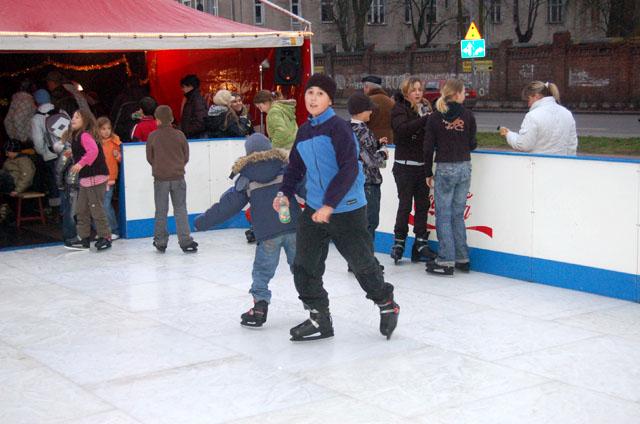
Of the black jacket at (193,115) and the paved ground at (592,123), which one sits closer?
the black jacket at (193,115)

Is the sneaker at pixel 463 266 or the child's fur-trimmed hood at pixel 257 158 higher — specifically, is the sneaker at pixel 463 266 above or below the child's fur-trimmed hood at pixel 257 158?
below

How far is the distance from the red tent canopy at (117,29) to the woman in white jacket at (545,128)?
4859mm

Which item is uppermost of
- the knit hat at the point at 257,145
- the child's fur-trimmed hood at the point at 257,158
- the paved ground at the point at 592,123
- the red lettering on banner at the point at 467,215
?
the knit hat at the point at 257,145

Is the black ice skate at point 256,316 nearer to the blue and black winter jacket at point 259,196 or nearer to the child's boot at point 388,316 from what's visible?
the blue and black winter jacket at point 259,196

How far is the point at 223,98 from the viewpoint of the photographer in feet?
41.7

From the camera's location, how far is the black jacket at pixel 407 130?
945cm

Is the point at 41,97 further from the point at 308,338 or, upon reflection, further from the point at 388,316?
the point at 388,316

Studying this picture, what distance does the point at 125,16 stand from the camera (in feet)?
42.2

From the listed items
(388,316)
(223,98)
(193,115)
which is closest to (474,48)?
(193,115)

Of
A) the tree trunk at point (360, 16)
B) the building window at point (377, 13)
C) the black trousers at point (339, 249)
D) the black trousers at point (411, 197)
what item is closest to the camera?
the black trousers at point (339, 249)

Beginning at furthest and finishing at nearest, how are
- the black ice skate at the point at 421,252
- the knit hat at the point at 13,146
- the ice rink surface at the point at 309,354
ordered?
the knit hat at the point at 13,146, the black ice skate at the point at 421,252, the ice rink surface at the point at 309,354

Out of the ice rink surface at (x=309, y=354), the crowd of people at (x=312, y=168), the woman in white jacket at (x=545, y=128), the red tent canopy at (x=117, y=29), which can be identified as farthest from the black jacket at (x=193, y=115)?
the woman in white jacket at (x=545, y=128)

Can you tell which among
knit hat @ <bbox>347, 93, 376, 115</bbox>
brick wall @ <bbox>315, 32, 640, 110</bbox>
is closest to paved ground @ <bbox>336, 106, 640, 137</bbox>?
brick wall @ <bbox>315, 32, 640, 110</bbox>

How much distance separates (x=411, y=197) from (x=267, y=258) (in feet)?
8.47
